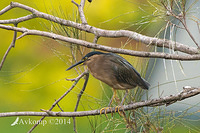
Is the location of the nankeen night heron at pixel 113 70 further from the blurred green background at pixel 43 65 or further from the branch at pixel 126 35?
the blurred green background at pixel 43 65

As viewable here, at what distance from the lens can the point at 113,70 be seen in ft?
2.53

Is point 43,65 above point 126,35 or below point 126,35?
above

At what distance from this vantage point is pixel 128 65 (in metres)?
0.75

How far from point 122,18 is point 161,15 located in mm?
1754

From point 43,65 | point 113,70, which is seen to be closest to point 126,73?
point 113,70

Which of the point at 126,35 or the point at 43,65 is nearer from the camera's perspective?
the point at 126,35

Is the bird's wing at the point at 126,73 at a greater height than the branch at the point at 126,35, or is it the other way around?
the branch at the point at 126,35

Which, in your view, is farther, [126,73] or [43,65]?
[43,65]

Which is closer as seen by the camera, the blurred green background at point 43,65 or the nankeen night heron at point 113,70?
the nankeen night heron at point 113,70

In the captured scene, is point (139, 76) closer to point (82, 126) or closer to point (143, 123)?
point (143, 123)

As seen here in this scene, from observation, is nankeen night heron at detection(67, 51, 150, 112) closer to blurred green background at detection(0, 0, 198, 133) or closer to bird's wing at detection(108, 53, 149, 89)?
bird's wing at detection(108, 53, 149, 89)

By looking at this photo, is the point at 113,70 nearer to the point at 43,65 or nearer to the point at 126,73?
the point at 126,73

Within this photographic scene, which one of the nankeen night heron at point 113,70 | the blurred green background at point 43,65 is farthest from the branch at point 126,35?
the blurred green background at point 43,65

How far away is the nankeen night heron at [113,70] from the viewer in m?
0.74
